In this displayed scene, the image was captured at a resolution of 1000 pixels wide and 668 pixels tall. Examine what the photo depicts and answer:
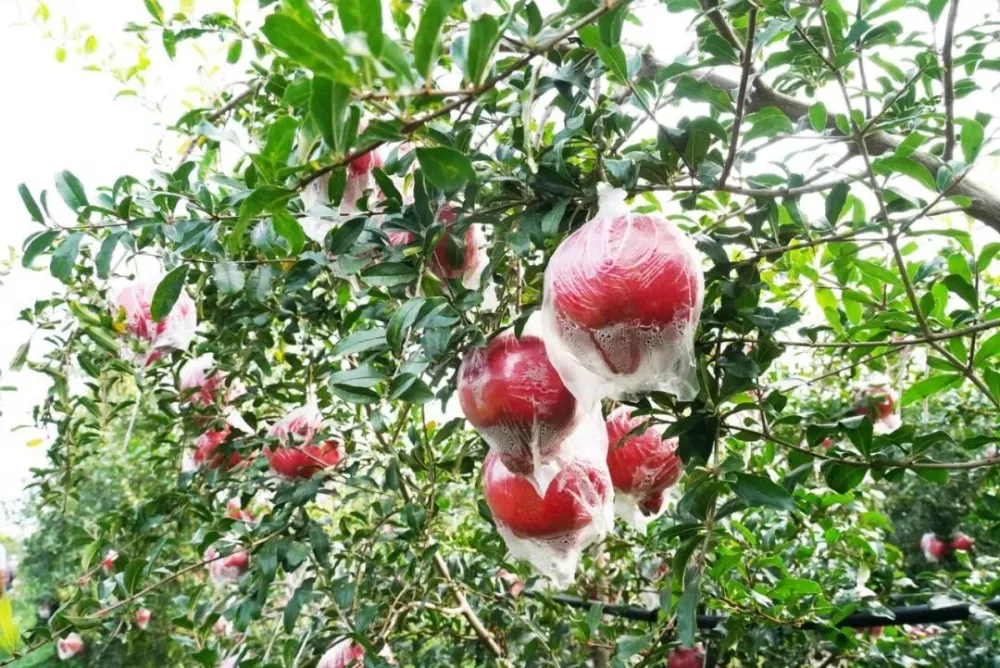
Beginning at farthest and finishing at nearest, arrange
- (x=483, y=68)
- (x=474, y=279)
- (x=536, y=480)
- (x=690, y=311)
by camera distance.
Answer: (x=474, y=279), (x=536, y=480), (x=690, y=311), (x=483, y=68)

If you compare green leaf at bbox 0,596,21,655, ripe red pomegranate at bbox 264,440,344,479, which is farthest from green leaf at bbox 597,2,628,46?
ripe red pomegranate at bbox 264,440,344,479

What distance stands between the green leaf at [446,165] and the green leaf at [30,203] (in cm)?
64

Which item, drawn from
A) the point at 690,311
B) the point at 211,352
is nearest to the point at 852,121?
the point at 690,311

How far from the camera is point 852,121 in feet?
2.03

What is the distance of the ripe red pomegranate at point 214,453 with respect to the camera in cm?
124

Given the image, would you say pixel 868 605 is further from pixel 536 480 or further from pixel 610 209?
pixel 610 209

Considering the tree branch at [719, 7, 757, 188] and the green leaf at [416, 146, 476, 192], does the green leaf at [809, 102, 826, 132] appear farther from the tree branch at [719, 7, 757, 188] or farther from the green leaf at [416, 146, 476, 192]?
the green leaf at [416, 146, 476, 192]

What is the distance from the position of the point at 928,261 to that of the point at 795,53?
392mm

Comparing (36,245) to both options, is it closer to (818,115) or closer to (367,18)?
(367,18)

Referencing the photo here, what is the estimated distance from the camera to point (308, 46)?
32 centimetres

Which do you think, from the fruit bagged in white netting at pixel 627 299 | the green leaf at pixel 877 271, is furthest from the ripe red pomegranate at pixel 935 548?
the fruit bagged in white netting at pixel 627 299

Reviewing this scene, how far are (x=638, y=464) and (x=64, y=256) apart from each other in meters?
0.68

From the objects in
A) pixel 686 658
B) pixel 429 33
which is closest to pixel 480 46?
pixel 429 33

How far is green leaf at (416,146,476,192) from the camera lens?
39 centimetres
